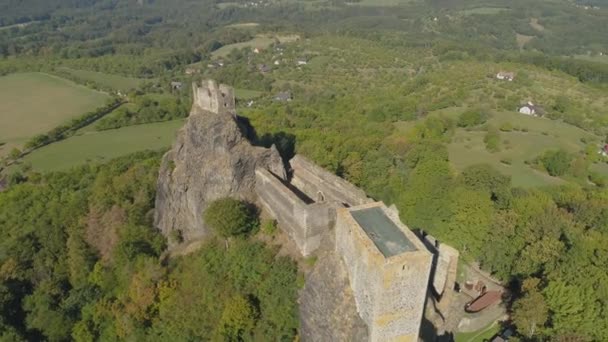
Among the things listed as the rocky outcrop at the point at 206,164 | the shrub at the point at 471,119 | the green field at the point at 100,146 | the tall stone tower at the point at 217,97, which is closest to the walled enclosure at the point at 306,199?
the rocky outcrop at the point at 206,164

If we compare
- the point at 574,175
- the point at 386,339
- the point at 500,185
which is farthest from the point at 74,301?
the point at 574,175

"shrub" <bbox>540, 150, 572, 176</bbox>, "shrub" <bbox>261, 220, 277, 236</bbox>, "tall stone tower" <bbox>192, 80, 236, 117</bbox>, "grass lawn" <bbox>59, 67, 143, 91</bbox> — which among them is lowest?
"grass lawn" <bbox>59, 67, 143, 91</bbox>

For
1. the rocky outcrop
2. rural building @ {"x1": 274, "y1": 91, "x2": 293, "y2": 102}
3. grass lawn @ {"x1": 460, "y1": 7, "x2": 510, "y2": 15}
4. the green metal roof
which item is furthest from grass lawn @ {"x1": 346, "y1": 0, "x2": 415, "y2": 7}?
the green metal roof

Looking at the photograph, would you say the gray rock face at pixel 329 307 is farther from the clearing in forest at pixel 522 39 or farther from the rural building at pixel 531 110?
the clearing in forest at pixel 522 39

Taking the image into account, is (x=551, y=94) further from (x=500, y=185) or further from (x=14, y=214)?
(x=14, y=214)

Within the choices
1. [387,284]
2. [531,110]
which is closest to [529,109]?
[531,110]

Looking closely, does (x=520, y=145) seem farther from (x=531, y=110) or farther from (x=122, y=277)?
A: (x=122, y=277)

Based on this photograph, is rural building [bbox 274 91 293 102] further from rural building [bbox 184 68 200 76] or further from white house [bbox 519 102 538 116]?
white house [bbox 519 102 538 116]
